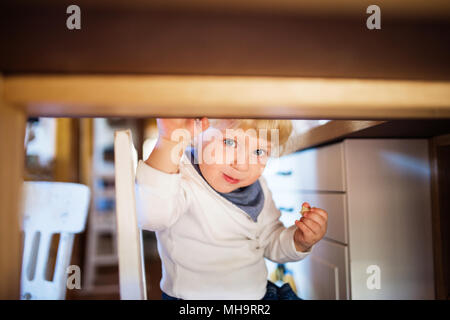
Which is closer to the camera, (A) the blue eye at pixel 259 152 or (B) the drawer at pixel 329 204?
(A) the blue eye at pixel 259 152

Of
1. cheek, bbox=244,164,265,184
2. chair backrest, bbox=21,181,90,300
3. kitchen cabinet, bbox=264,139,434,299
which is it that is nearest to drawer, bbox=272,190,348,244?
kitchen cabinet, bbox=264,139,434,299

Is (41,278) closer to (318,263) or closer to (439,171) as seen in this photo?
(318,263)

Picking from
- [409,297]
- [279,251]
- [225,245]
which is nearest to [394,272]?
[409,297]

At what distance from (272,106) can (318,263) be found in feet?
2.09

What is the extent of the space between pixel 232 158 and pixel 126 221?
248 mm

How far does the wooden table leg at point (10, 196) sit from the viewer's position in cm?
36

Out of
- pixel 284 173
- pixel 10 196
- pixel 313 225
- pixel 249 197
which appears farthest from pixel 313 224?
pixel 10 196

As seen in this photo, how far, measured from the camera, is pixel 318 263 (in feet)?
2.85

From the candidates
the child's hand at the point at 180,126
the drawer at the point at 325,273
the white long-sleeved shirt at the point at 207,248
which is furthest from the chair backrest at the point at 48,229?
the drawer at the point at 325,273

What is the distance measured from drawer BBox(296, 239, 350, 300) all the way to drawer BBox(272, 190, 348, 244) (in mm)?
33

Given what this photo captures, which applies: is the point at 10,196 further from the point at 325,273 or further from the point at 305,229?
the point at 325,273

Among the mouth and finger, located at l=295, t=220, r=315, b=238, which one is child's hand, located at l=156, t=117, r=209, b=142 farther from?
finger, located at l=295, t=220, r=315, b=238

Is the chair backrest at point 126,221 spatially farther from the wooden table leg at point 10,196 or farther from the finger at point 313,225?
the finger at point 313,225

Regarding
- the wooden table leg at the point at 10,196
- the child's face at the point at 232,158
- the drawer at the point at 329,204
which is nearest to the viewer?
the wooden table leg at the point at 10,196
